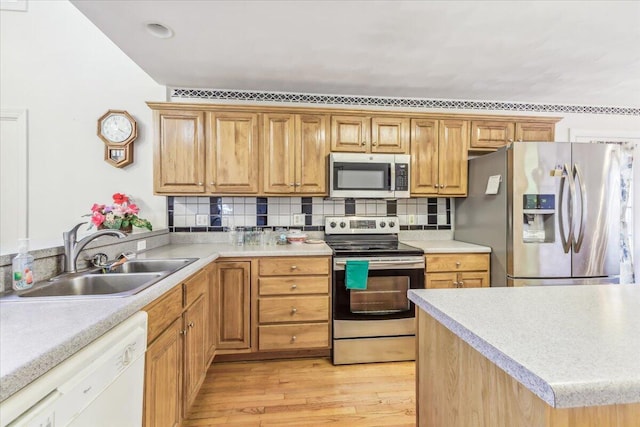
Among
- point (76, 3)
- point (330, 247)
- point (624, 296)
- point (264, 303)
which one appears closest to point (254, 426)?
point (264, 303)

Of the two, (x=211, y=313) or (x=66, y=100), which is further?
(x=66, y=100)

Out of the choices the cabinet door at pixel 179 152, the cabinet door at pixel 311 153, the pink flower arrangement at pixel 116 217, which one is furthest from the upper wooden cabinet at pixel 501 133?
the pink flower arrangement at pixel 116 217

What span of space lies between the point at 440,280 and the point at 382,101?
1.82 m

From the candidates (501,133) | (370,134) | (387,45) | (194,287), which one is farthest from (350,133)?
(194,287)

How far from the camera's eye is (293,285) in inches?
93.7

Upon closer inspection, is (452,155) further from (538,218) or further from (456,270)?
(456,270)

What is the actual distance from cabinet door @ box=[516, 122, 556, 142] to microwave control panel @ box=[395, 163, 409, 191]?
1.15 m

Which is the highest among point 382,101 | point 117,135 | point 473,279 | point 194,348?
point 382,101

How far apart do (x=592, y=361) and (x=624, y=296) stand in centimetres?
70

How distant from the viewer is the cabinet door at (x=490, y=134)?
2867 millimetres

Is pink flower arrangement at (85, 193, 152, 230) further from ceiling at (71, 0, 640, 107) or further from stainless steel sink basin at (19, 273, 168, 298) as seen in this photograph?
ceiling at (71, 0, 640, 107)

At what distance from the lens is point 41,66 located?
8.82 ft

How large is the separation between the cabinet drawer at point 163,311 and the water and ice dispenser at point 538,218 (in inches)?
97.8

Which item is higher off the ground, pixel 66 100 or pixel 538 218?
pixel 66 100
